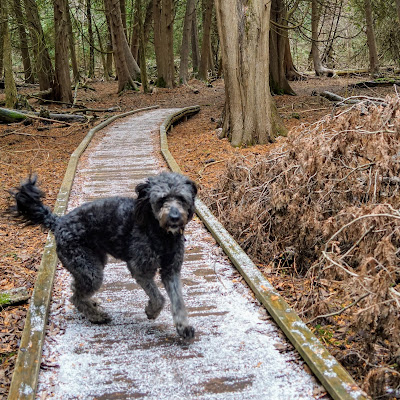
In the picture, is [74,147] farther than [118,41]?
No

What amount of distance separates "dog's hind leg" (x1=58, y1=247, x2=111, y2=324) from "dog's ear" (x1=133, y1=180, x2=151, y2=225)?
0.72 m

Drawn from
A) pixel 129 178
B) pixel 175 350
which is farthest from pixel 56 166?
pixel 175 350

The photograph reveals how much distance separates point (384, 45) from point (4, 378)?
2931cm

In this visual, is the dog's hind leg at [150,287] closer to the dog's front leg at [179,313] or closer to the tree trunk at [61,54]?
the dog's front leg at [179,313]

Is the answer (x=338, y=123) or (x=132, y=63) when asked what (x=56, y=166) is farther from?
(x=132, y=63)

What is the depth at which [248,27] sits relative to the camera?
506 inches

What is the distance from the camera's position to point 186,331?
4.45 metres

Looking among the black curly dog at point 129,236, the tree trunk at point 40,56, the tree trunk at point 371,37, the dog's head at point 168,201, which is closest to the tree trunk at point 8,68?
the tree trunk at point 40,56

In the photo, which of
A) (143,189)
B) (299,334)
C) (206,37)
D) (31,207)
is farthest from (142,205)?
(206,37)

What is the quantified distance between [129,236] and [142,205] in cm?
40

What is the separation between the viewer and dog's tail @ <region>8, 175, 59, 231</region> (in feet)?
15.8

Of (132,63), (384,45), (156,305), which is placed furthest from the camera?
(132,63)

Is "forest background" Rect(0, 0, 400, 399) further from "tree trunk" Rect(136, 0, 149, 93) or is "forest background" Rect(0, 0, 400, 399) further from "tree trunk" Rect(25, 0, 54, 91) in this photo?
"tree trunk" Rect(136, 0, 149, 93)

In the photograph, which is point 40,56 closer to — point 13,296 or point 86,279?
point 13,296
